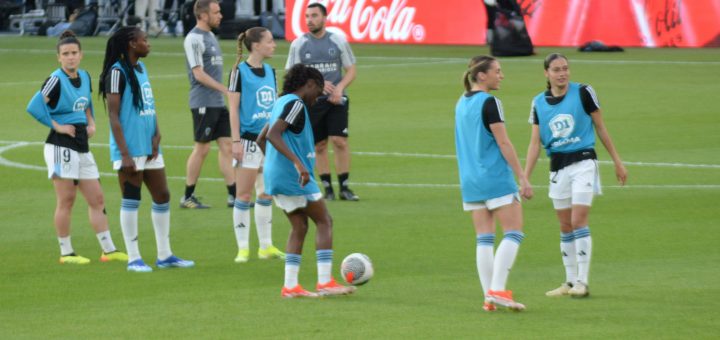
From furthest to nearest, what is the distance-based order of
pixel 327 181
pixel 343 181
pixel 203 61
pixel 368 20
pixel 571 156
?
1. pixel 368 20
2. pixel 327 181
3. pixel 343 181
4. pixel 203 61
5. pixel 571 156

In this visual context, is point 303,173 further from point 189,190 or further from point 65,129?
point 189,190

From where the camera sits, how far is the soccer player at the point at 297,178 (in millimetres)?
10430

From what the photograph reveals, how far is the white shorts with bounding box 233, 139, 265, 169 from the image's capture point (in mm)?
12594

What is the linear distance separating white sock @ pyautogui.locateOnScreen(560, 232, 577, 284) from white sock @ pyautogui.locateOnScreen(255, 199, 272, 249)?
9.45ft

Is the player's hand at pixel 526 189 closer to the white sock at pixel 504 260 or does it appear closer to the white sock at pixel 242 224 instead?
the white sock at pixel 504 260

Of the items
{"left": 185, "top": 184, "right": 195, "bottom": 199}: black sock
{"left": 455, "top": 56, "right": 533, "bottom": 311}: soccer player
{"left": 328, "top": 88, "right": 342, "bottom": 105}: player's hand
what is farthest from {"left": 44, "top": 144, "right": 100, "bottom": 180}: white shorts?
{"left": 328, "top": 88, "right": 342, "bottom": 105}: player's hand

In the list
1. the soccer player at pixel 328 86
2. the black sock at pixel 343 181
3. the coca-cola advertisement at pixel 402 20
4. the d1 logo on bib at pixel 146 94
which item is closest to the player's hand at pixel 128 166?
the d1 logo on bib at pixel 146 94

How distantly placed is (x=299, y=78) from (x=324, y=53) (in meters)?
5.69

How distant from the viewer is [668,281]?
1095 cm

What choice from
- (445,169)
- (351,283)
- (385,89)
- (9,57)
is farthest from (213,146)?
(9,57)

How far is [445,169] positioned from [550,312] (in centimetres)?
882

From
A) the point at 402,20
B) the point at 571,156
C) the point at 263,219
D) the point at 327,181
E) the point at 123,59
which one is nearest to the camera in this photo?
the point at 571,156

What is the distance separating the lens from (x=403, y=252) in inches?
496

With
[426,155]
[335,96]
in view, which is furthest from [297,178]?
[426,155]
